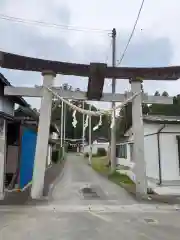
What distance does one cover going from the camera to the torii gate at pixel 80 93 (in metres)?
11.1

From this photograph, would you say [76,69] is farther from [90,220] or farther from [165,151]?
[165,151]

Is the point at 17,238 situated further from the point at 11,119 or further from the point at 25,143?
the point at 25,143

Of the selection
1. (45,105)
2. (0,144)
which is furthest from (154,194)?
(0,144)

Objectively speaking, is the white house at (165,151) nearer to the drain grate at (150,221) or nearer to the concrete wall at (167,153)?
the concrete wall at (167,153)

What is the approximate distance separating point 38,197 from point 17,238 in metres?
4.84

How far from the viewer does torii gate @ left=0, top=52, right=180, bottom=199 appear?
36.5ft

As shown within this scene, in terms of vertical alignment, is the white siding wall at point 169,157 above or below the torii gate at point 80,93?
below

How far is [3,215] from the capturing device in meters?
8.14

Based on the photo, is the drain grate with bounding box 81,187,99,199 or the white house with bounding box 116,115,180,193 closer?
the drain grate with bounding box 81,187,99,199

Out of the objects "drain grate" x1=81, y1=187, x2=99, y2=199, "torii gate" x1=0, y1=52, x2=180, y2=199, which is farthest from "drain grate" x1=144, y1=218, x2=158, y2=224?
"drain grate" x1=81, y1=187, x2=99, y2=199

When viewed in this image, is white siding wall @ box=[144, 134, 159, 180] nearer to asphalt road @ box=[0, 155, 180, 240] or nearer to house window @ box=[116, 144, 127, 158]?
asphalt road @ box=[0, 155, 180, 240]

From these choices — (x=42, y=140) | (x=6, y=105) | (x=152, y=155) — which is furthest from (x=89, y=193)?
(x=152, y=155)

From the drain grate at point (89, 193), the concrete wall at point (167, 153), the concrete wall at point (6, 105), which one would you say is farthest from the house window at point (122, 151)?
the concrete wall at point (6, 105)

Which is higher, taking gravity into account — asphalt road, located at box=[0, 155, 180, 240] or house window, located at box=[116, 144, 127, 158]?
house window, located at box=[116, 144, 127, 158]
